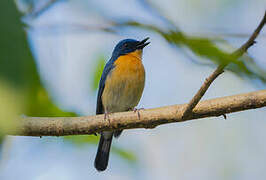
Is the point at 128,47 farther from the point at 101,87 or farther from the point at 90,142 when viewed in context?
the point at 90,142

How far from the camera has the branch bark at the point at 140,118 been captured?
303 centimetres

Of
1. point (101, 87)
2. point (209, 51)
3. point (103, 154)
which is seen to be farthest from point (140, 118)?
point (209, 51)

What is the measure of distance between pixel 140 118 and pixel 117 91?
2476 mm

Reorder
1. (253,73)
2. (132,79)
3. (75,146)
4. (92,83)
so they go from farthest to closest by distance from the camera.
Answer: (132,79) → (92,83) → (75,146) → (253,73)

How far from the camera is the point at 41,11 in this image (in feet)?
2.63

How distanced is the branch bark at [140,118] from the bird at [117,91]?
2.12 m

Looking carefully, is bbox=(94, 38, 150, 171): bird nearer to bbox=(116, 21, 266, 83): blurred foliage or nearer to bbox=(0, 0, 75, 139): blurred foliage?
bbox=(116, 21, 266, 83): blurred foliage

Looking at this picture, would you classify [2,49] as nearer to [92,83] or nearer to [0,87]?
[0,87]

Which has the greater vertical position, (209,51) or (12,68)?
(209,51)

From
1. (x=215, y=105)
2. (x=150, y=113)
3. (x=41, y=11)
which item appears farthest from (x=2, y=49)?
(x=150, y=113)

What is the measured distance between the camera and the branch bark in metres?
3.03

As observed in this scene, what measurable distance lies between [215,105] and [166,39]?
8.58ft

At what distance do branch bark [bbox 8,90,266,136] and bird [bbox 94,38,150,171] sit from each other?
212 centimetres

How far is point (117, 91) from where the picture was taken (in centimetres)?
596
